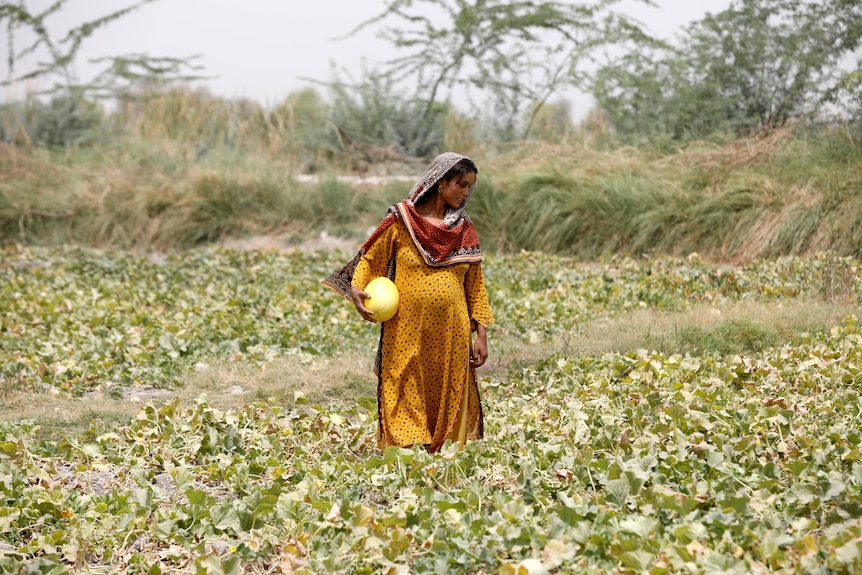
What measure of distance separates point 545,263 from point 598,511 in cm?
701

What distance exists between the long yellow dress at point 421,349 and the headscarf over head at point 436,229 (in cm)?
4

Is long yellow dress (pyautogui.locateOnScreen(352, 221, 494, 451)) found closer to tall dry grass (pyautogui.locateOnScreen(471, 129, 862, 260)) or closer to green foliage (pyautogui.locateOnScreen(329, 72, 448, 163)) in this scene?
tall dry grass (pyautogui.locateOnScreen(471, 129, 862, 260))

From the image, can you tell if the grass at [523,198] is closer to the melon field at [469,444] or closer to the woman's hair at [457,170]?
the melon field at [469,444]

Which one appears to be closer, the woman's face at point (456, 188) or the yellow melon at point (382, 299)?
the yellow melon at point (382, 299)

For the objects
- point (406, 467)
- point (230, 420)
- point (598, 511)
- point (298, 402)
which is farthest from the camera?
point (298, 402)

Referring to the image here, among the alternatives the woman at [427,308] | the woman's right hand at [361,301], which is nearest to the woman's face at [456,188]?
the woman at [427,308]

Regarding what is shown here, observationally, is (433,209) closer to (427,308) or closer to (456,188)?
(456,188)

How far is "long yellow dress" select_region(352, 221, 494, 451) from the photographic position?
457cm

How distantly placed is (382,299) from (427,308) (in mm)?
229

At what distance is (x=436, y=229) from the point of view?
457cm

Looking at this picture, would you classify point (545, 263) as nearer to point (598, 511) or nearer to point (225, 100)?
point (598, 511)

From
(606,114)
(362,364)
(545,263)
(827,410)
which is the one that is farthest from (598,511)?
(606,114)

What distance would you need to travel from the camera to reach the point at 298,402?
553cm

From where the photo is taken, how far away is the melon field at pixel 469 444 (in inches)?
135
